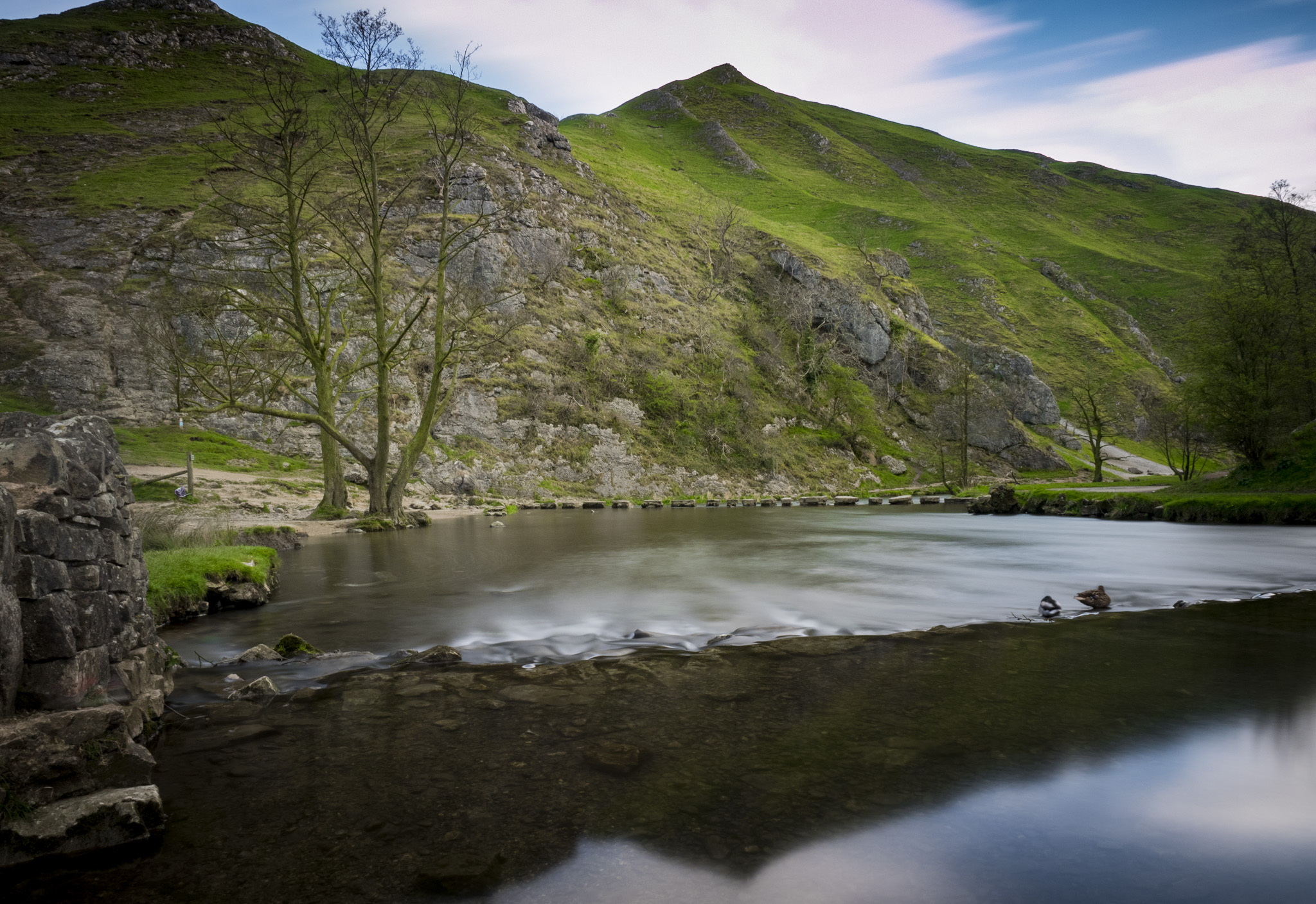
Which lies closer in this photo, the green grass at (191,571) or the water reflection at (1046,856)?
the water reflection at (1046,856)

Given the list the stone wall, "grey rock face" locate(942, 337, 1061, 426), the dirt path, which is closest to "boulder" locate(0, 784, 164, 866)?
the stone wall

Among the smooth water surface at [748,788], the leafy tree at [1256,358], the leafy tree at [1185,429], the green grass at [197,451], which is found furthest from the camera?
the green grass at [197,451]

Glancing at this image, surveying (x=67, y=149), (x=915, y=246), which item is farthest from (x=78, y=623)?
(x=915, y=246)

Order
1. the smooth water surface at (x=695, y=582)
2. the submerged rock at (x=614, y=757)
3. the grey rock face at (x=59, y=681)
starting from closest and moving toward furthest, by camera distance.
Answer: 1. the grey rock face at (x=59, y=681)
2. the submerged rock at (x=614, y=757)
3. the smooth water surface at (x=695, y=582)

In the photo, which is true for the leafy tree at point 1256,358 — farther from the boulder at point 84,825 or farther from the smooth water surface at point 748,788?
the boulder at point 84,825

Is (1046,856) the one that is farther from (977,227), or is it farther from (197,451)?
(977,227)

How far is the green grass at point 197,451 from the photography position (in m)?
35.3

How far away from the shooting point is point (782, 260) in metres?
91.5

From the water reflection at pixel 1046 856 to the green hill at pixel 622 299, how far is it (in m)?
31.1

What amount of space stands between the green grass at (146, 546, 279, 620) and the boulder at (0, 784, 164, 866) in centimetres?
635

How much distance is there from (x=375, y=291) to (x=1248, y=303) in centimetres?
4238

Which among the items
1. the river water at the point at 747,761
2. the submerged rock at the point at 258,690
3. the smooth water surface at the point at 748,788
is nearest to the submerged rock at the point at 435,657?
the river water at the point at 747,761

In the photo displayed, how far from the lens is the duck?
11.6 meters

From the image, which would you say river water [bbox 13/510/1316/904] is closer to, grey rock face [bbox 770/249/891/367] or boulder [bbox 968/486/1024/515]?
boulder [bbox 968/486/1024/515]
